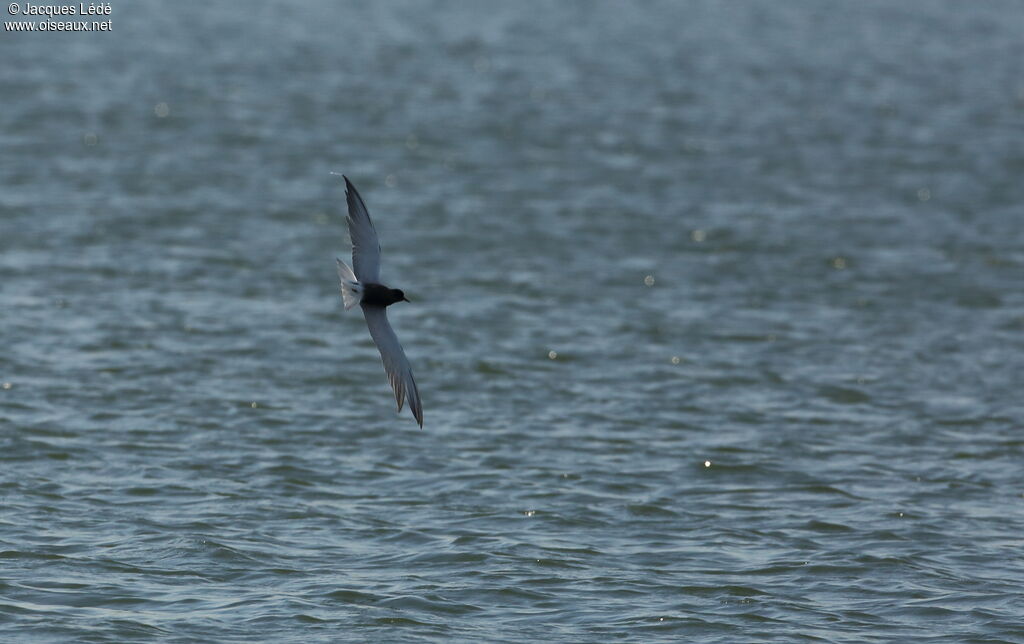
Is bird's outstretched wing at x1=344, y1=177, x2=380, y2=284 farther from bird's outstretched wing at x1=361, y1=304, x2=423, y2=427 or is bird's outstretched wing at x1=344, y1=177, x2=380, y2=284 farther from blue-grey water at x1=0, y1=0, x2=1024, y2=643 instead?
blue-grey water at x1=0, y1=0, x2=1024, y2=643

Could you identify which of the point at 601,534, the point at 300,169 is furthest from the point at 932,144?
the point at 601,534

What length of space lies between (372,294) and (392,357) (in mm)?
473

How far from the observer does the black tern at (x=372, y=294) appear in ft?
35.7

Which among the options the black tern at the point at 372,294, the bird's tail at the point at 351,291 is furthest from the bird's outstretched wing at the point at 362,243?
the bird's tail at the point at 351,291

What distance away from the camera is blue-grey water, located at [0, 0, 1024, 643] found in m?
12.1

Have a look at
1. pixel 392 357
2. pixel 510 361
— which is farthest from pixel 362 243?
pixel 510 361

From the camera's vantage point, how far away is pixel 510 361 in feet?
58.6

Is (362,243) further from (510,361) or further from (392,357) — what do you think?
(510,361)

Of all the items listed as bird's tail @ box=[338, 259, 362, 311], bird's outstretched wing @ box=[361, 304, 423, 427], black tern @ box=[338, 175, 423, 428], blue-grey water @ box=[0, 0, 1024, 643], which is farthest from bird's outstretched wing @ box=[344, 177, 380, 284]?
blue-grey water @ box=[0, 0, 1024, 643]

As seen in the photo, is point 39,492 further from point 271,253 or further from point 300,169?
point 300,169

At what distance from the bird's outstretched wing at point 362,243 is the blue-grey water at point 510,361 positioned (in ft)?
8.22

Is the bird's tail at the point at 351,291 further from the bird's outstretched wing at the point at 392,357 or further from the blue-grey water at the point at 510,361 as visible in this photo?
the blue-grey water at the point at 510,361

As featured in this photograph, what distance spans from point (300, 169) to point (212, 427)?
12369 millimetres

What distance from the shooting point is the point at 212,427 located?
15.4 metres
